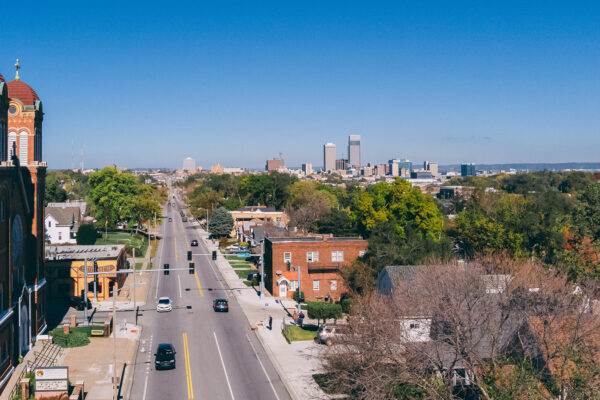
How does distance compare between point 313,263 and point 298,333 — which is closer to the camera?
point 298,333

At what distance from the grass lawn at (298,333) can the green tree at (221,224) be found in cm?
6208

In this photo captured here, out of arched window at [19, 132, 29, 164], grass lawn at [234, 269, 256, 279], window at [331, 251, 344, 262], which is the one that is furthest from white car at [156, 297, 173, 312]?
grass lawn at [234, 269, 256, 279]

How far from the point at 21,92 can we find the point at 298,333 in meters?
27.8

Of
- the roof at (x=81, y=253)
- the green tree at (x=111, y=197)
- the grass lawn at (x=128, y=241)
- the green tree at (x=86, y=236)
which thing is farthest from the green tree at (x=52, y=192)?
the roof at (x=81, y=253)

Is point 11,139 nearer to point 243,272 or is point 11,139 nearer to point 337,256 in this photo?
point 337,256

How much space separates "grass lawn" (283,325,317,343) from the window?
14719mm

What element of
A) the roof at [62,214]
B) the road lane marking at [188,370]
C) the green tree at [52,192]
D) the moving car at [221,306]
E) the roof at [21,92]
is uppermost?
the roof at [21,92]

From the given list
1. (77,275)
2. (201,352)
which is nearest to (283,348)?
(201,352)

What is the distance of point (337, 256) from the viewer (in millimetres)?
60531

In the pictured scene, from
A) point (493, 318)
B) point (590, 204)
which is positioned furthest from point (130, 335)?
point (590, 204)

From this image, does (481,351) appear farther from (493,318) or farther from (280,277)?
(280,277)

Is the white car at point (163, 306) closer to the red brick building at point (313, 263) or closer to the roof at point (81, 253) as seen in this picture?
the roof at point (81, 253)

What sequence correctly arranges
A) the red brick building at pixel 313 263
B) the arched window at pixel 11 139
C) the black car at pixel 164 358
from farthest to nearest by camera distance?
the red brick building at pixel 313 263, the arched window at pixel 11 139, the black car at pixel 164 358

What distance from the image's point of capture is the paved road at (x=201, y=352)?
105 ft
